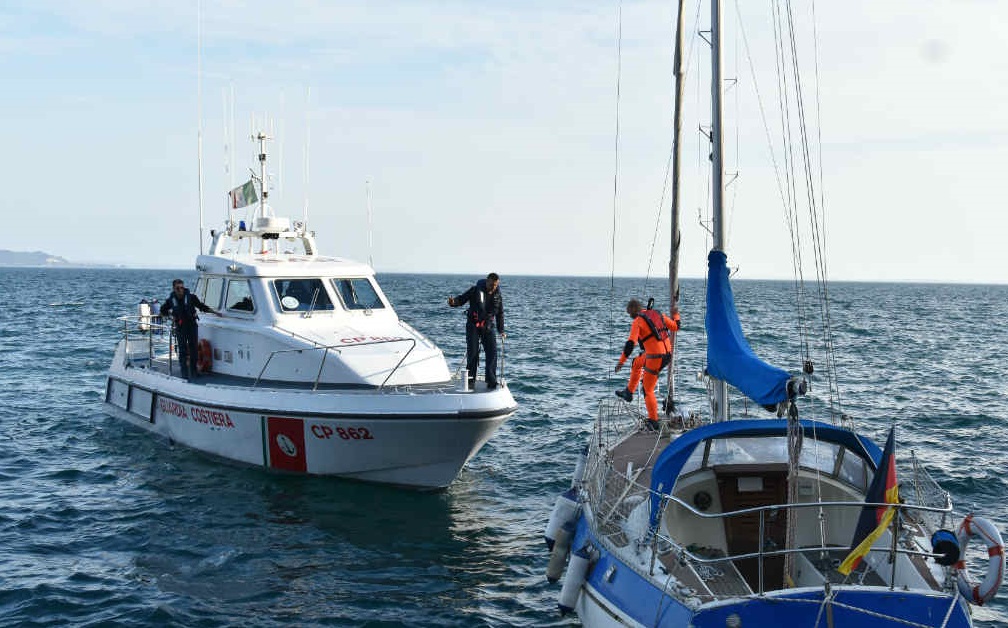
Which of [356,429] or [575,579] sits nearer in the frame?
[575,579]

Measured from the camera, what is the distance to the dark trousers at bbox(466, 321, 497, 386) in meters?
13.5

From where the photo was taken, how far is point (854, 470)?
328 inches

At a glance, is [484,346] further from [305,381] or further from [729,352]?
[729,352]

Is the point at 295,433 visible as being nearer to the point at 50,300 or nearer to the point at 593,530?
the point at 593,530

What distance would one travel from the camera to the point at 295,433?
13359 millimetres

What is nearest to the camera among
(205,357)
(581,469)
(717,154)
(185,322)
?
(717,154)

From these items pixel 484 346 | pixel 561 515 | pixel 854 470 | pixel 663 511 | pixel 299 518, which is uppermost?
pixel 484 346

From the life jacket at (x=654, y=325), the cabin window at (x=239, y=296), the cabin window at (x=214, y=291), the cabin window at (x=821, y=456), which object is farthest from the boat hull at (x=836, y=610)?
the cabin window at (x=214, y=291)

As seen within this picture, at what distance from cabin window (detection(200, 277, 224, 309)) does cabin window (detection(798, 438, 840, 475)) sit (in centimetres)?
1064

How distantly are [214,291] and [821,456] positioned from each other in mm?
11197

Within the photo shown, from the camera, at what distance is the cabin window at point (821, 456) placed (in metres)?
8.47

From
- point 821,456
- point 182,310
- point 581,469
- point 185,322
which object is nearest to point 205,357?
point 185,322

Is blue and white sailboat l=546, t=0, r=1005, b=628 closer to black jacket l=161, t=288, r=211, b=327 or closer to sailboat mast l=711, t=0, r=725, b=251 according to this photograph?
sailboat mast l=711, t=0, r=725, b=251

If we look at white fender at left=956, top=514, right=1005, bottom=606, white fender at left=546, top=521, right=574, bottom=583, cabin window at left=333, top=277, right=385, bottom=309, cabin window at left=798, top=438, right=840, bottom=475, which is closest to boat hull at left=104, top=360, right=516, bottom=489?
cabin window at left=333, top=277, right=385, bottom=309
